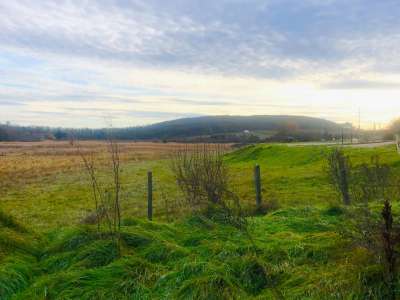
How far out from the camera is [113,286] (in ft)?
17.8

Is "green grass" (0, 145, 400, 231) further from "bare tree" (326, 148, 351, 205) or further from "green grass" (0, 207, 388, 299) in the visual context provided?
"green grass" (0, 207, 388, 299)

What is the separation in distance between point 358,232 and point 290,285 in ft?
4.31

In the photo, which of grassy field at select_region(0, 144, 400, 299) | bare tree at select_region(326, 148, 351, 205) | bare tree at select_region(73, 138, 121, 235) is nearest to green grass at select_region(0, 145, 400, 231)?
bare tree at select_region(326, 148, 351, 205)

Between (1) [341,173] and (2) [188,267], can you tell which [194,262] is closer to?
(2) [188,267]

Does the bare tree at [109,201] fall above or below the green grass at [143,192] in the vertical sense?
above

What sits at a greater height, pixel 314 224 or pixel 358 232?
pixel 358 232

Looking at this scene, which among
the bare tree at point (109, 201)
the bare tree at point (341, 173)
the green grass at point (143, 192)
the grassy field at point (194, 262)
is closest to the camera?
the grassy field at point (194, 262)

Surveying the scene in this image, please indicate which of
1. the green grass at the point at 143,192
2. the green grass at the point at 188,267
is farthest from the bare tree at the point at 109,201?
the green grass at the point at 143,192

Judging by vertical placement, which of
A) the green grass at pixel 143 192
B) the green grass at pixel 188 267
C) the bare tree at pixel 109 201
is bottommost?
the green grass at pixel 143 192

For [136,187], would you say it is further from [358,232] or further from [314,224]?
[358,232]

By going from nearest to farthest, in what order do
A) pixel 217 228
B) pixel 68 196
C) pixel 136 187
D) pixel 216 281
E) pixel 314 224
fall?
pixel 216 281
pixel 217 228
pixel 314 224
pixel 68 196
pixel 136 187

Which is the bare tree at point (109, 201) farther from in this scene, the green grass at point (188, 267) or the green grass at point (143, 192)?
the green grass at point (143, 192)

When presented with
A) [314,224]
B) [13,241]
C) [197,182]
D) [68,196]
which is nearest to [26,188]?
[68,196]

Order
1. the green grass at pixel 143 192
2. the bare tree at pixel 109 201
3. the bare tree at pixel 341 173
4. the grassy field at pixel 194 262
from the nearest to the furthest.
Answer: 1. the grassy field at pixel 194 262
2. the bare tree at pixel 109 201
3. the bare tree at pixel 341 173
4. the green grass at pixel 143 192
